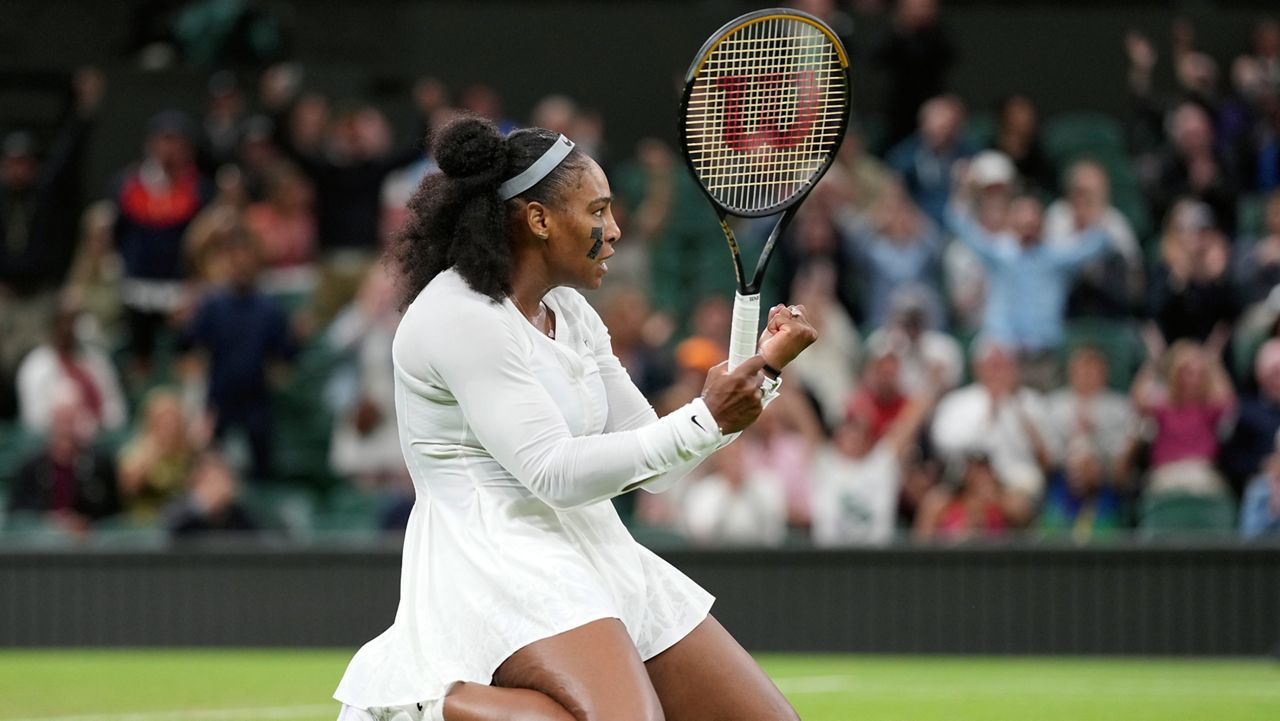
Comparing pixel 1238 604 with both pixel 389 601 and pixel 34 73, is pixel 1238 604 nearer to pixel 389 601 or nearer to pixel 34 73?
pixel 389 601

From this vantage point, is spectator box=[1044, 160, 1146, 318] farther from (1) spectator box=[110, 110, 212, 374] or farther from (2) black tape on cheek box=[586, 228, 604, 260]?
(2) black tape on cheek box=[586, 228, 604, 260]

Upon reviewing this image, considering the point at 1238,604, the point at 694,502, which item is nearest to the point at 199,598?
the point at 694,502

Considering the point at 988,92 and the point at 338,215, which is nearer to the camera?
the point at 338,215

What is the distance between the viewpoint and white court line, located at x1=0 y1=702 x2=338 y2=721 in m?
6.99

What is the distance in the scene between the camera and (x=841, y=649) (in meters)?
10.1

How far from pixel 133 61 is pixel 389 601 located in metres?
6.17

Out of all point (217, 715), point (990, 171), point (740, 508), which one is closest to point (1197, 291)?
point (990, 171)

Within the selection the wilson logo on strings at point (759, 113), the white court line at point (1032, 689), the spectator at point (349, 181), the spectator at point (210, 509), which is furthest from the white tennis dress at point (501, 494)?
the spectator at point (349, 181)

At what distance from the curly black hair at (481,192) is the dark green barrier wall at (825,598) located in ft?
19.4

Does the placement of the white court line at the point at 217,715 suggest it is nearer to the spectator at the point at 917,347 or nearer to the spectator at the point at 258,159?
the spectator at the point at 917,347

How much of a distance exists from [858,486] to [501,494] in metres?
6.13

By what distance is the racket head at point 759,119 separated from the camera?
462 centimetres

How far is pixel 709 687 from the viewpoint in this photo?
443 cm

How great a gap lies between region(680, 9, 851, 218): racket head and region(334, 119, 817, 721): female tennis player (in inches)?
18.3
